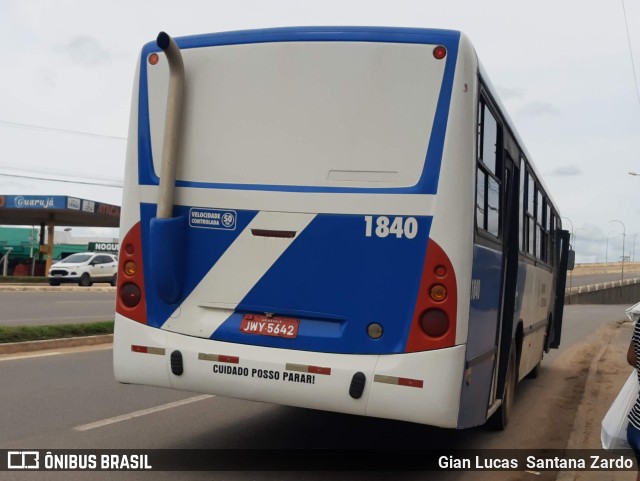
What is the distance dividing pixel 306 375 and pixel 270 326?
1.54 feet

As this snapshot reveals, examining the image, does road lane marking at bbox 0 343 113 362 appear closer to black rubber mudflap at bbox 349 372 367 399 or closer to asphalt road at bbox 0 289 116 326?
asphalt road at bbox 0 289 116 326

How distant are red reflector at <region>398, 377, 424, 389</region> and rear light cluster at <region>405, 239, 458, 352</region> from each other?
202 millimetres

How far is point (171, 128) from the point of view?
6133 millimetres

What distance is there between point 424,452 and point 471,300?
2204 mm

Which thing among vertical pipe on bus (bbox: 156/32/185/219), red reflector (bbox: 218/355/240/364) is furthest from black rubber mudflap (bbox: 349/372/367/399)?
vertical pipe on bus (bbox: 156/32/185/219)

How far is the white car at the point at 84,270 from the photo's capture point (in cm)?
3841

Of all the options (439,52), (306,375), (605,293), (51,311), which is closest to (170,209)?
(306,375)

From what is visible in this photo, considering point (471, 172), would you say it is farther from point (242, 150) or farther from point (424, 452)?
point (424, 452)

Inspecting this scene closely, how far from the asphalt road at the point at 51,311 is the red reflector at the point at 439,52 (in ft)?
44.0

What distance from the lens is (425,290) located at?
5.50 m

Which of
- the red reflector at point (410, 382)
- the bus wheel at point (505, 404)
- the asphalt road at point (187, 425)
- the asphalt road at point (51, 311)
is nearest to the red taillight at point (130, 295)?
the asphalt road at point (187, 425)

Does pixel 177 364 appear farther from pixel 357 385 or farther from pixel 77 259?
pixel 77 259

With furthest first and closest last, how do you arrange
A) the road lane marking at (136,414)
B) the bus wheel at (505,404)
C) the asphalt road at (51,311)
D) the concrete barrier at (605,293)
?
1. the concrete barrier at (605,293)
2. the asphalt road at (51,311)
3. the bus wheel at (505,404)
4. the road lane marking at (136,414)

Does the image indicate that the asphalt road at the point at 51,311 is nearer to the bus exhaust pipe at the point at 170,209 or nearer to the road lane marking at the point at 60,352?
the road lane marking at the point at 60,352
